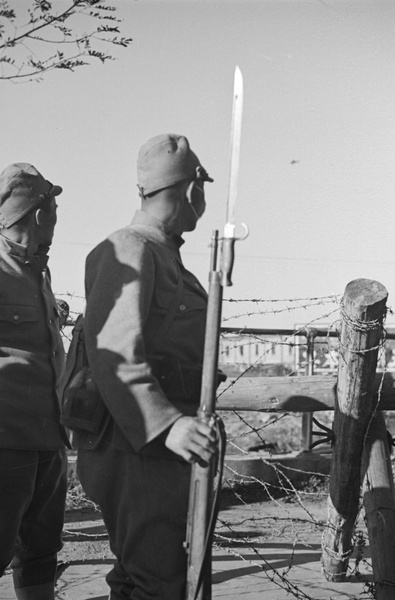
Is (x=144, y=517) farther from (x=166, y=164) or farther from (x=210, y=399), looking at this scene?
(x=166, y=164)

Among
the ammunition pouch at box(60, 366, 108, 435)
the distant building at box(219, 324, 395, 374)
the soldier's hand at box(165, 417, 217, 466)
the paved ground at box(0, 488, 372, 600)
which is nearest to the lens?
the soldier's hand at box(165, 417, 217, 466)

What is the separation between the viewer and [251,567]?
4.64m

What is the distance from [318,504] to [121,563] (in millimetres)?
5133

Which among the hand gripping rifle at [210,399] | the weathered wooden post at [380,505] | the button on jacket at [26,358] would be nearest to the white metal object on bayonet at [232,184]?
the hand gripping rifle at [210,399]

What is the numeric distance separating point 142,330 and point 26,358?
1.07 m

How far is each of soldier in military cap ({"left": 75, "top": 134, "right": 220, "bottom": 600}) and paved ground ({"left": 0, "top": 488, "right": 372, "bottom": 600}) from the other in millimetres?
1065

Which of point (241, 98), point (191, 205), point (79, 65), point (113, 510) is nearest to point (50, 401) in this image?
point (113, 510)

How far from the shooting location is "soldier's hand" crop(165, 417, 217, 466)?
2.27 metres

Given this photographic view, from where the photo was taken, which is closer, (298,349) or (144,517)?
(144,517)

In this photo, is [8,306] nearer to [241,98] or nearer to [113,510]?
[113,510]

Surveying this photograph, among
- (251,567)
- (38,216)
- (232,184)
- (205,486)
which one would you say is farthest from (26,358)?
(251,567)

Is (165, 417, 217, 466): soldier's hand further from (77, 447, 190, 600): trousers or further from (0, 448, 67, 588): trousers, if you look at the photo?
(0, 448, 67, 588): trousers

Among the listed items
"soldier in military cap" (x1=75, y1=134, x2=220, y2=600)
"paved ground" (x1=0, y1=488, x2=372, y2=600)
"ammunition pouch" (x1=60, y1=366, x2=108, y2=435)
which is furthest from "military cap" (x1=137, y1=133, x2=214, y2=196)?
"paved ground" (x1=0, y1=488, x2=372, y2=600)

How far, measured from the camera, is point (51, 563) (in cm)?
338
